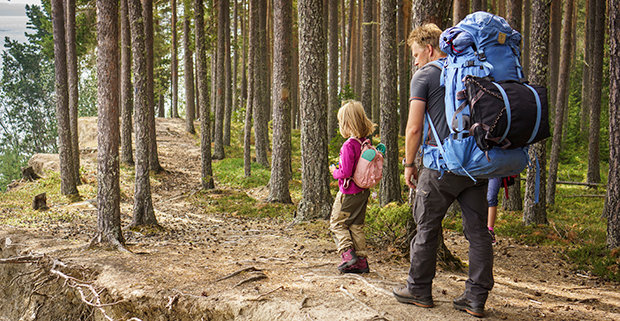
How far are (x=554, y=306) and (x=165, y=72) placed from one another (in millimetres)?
33867

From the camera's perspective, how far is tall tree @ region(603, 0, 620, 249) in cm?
571

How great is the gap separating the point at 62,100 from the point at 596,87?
16.0 metres

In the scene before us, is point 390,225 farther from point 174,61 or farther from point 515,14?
point 174,61

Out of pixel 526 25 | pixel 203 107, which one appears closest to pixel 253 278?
pixel 203 107

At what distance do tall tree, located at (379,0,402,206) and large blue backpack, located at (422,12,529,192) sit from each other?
6.46 m

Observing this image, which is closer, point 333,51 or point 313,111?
point 313,111

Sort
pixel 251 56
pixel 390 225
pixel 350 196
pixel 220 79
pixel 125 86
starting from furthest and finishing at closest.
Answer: pixel 220 79 → pixel 125 86 → pixel 251 56 → pixel 390 225 → pixel 350 196

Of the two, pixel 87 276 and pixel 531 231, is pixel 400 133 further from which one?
pixel 87 276

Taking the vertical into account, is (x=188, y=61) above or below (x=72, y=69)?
above

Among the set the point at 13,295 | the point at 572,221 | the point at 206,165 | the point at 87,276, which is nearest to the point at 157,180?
the point at 206,165

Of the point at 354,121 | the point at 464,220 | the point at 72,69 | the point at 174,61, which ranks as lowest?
the point at 464,220

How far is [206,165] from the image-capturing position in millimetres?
12570

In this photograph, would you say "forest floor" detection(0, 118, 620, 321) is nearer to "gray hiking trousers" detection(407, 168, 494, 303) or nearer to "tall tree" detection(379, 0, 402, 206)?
"gray hiking trousers" detection(407, 168, 494, 303)

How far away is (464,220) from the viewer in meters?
3.34
